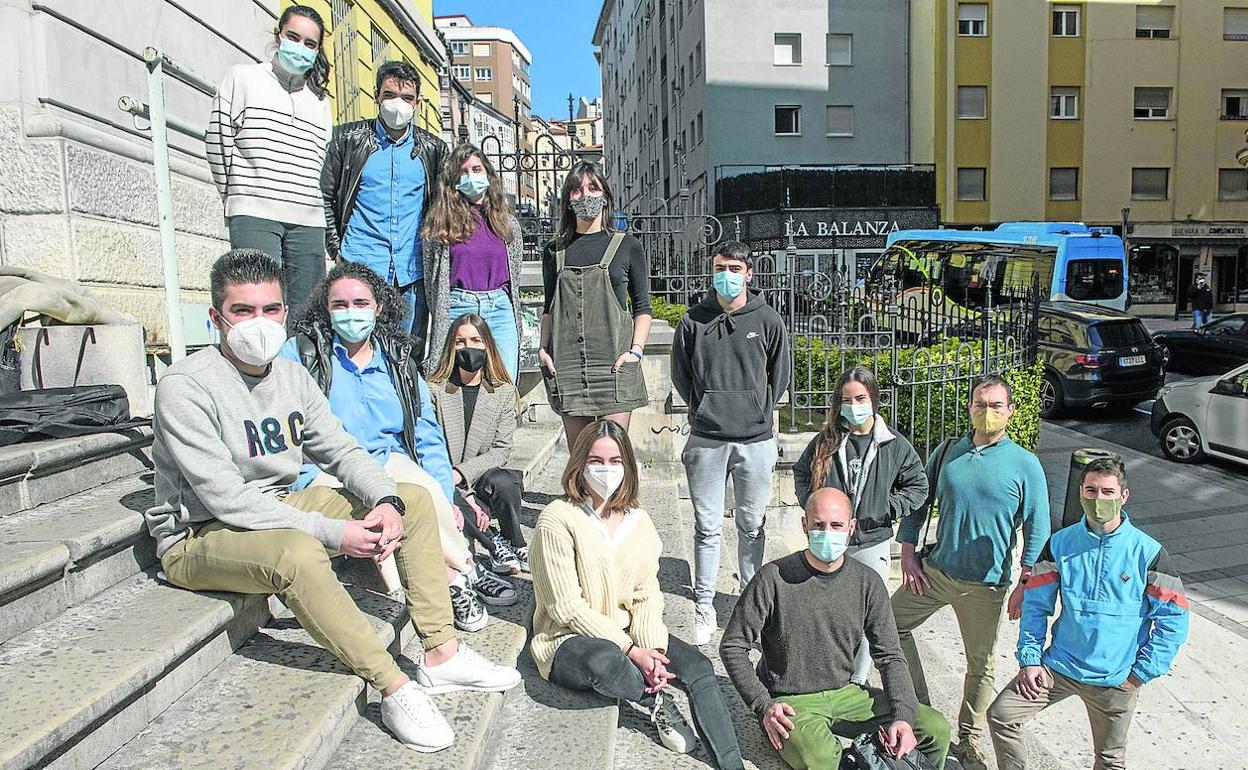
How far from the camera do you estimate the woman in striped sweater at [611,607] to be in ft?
10.2

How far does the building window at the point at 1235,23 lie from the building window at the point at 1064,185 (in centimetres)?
742

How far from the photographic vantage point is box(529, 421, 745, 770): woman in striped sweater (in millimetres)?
3102

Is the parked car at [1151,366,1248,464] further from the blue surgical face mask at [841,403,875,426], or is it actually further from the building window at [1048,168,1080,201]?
the building window at [1048,168,1080,201]

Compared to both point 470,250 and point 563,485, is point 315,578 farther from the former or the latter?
point 470,250

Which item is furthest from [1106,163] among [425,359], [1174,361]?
[425,359]

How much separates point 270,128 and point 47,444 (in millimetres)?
1915

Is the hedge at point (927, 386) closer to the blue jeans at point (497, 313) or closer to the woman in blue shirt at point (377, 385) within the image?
the blue jeans at point (497, 313)

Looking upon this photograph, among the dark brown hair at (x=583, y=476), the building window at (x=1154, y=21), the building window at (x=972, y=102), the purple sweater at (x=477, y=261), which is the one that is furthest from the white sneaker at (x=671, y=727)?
the building window at (x=1154, y=21)

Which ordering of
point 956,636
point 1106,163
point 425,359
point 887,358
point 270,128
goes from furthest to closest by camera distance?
point 1106,163 → point 887,358 → point 956,636 → point 425,359 → point 270,128

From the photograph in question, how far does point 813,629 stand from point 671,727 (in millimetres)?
682

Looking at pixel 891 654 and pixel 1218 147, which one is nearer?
pixel 891 654

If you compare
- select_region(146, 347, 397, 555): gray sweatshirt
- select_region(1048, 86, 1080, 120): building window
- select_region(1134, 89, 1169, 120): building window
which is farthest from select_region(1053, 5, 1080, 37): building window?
select_region(146, 347, 397, 555): gray sweatshirt

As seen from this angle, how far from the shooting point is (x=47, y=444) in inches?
131

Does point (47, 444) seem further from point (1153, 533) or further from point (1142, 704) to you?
point (1153, 533)
